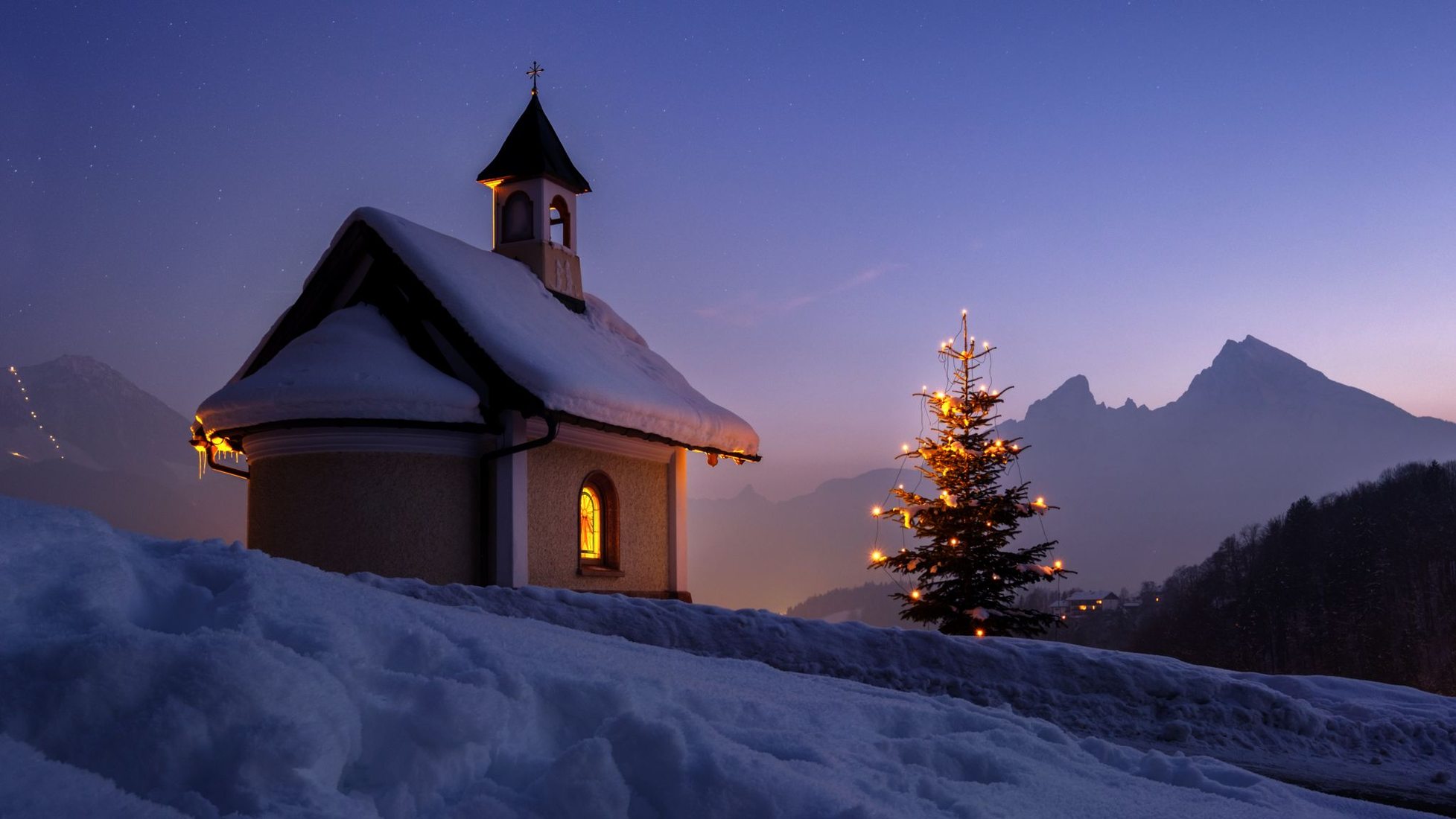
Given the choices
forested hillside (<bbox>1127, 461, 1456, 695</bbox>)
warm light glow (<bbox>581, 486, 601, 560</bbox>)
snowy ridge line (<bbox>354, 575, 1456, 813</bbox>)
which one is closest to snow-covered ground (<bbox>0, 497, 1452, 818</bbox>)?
snowy ridge line (<bbox>354, 575, 1456, 813</bbox>)

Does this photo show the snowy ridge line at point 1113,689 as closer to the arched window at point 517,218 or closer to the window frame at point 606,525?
the window frame at point 606,525

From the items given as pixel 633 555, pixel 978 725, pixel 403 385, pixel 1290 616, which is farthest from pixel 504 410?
pixel 1290 616

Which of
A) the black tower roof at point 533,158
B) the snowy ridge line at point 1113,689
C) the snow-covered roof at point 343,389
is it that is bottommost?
the snowy ridge line at point 1113,689

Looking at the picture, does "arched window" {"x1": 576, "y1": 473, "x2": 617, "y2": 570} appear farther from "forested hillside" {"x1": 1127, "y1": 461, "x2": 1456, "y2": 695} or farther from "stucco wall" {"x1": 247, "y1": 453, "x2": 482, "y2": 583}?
"forested hillside" {"x1": 1127, "y1": 461, "x2": 1456, "y2": 695}

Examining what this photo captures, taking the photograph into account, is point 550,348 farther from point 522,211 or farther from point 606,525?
point 522,211

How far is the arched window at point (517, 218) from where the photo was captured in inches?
659

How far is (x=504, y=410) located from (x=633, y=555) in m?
3.12

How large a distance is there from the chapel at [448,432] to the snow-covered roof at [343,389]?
0.02 m

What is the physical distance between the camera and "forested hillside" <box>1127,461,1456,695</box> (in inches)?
1619

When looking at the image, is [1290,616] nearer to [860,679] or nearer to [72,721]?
[860,679]

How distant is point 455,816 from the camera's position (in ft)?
8.50

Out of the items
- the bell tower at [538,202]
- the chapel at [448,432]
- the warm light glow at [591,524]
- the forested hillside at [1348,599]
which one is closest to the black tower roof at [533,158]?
the bell tower at [538,202]

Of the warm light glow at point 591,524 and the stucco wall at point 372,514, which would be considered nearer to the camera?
the stucco wall at point 372,514

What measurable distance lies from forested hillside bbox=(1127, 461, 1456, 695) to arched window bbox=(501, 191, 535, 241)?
32619 millimetres
